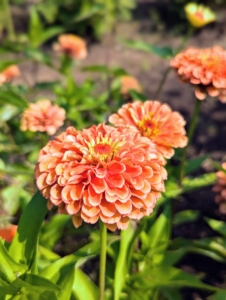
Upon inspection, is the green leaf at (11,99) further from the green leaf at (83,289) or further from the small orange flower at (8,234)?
the green leaf at (83,289)

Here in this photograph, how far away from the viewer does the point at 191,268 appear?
164 cm

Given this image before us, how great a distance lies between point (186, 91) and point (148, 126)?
1897 millimetres

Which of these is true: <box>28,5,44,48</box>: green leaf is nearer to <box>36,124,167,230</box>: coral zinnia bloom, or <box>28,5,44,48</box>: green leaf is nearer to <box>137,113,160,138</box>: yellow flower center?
<box>137,113,160,138</box>: yellow flower center

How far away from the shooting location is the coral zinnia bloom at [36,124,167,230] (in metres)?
0.80

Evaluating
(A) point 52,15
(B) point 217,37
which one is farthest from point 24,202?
(B) point 217,37

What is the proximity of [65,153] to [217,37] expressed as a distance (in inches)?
121

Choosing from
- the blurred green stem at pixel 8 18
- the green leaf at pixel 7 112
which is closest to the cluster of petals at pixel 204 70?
the green leaf at pixel 7 112

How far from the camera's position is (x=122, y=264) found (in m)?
1.14

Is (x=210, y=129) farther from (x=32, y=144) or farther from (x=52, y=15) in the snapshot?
(x=52, y=15)

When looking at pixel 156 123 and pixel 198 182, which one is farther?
pixel 198 182

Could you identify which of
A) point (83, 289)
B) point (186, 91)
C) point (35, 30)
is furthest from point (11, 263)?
point (186, 91)

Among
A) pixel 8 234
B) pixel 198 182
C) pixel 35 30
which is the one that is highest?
pixel 35 30

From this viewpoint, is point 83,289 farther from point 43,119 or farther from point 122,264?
point 43,119

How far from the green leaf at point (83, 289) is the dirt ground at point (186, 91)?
59 centimetres
